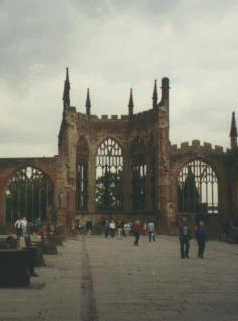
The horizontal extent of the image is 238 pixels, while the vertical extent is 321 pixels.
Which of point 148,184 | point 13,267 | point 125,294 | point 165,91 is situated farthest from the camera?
point 148,184

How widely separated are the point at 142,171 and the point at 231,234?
816 inches

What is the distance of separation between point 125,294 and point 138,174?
45.7m

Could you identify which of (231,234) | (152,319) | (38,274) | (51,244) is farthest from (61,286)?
(231,234)

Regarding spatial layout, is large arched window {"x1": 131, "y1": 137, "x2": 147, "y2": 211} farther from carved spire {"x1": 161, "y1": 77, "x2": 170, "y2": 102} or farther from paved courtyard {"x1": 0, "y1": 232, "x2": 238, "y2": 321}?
paved courtyard {"x1": 0, "y1": 232, "x2": 238, "y2": 321}

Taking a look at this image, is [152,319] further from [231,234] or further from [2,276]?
[231,234]

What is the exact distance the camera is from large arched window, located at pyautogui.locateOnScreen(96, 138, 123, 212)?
57.5m

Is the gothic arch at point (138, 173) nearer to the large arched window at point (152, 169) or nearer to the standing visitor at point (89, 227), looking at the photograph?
the large arched window at point (152, 169)

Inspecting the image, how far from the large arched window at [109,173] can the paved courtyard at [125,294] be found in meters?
38.6

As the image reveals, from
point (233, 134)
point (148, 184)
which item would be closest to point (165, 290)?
point (148, 184)

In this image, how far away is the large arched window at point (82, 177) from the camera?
5653cm

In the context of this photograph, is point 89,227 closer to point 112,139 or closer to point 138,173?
point 138,173

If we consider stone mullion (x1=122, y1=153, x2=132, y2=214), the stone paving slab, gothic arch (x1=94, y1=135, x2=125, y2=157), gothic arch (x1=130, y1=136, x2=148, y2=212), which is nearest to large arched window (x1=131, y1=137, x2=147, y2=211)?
gothic arch (x1=130, y1=136, x2=148, y2=212)

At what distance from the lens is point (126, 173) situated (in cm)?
5756

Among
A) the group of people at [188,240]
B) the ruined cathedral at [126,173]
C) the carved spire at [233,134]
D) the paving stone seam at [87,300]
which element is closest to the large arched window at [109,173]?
the ruined cathedral at [126,173]
